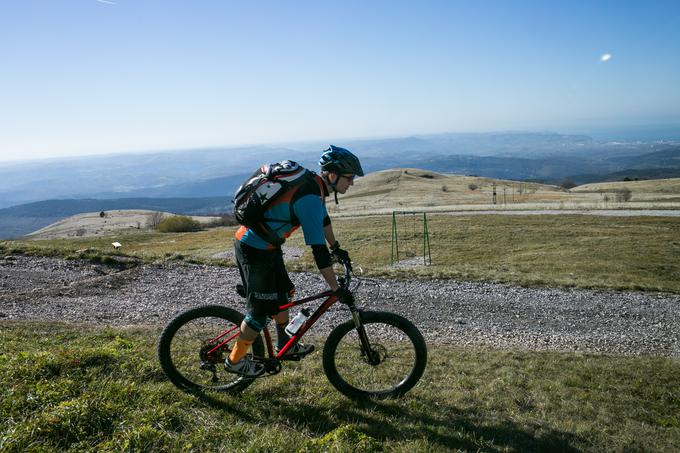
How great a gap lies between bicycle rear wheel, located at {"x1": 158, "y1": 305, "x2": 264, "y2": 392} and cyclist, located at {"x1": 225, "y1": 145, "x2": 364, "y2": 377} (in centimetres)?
34

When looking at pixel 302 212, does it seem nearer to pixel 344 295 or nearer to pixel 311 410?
pixel 344 295

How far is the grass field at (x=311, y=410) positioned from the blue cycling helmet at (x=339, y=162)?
3.02m

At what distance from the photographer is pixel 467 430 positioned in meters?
5.57

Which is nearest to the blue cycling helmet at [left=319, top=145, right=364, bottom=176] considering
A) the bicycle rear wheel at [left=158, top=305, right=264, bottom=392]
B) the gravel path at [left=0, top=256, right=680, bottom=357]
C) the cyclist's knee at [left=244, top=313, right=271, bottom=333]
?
the cyclist's knee at [left=244, top=313, right=271, bottom=333]

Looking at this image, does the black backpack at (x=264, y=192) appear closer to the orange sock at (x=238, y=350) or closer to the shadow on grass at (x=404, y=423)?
the orange sock at (x=238, y=350)

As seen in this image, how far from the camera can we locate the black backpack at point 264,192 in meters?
5.43

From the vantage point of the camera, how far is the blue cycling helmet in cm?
588

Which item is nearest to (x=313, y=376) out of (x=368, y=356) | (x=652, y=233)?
(x=368, y=356)

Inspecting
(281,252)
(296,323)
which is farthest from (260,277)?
(296,323)

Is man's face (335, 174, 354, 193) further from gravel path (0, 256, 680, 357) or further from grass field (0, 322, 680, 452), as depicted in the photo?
gravel path (0, 256, 680, 357)


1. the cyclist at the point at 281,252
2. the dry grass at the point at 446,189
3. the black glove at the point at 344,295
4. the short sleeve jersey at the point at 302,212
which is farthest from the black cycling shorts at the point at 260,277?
the dry grass at the point at 446,189

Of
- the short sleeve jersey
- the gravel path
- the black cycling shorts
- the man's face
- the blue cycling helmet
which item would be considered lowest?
the gravel path

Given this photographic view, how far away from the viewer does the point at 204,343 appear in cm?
637

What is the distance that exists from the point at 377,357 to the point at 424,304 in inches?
351
